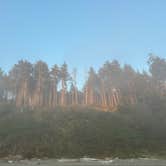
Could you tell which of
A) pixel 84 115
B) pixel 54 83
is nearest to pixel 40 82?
pixel 54 83

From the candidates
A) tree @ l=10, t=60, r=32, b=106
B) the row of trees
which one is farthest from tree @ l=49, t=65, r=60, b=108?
tree @ l=10, t=60, r=32, b=106

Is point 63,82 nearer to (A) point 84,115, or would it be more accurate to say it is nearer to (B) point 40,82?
(B) point 40,82

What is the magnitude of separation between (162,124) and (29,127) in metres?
20.0

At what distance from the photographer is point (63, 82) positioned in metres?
59.2

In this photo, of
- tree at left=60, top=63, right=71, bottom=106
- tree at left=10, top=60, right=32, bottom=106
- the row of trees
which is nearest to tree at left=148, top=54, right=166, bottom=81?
the row of trees

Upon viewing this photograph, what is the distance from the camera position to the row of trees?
5588cm

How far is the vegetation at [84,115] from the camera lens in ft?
86.6

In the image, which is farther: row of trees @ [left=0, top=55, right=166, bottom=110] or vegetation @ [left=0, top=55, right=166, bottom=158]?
row of trees @ [left=0, top=55, right=166, bottom=110]

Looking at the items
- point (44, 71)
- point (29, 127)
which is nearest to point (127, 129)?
point (29, 127)

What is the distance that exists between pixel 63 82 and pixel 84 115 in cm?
2292

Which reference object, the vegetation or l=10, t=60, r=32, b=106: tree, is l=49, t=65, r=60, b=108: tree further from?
l=10, t=60, r=32, b=106: tree

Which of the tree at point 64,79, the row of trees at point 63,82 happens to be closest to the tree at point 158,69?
the row of trees at point 63,82

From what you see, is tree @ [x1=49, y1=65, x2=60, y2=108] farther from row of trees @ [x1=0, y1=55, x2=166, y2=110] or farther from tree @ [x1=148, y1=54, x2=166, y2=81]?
tree @ [x1=148, y1=54, x2=166, y2=81]

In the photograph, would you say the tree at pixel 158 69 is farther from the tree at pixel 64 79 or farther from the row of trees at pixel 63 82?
the tree at pixel 64 79
